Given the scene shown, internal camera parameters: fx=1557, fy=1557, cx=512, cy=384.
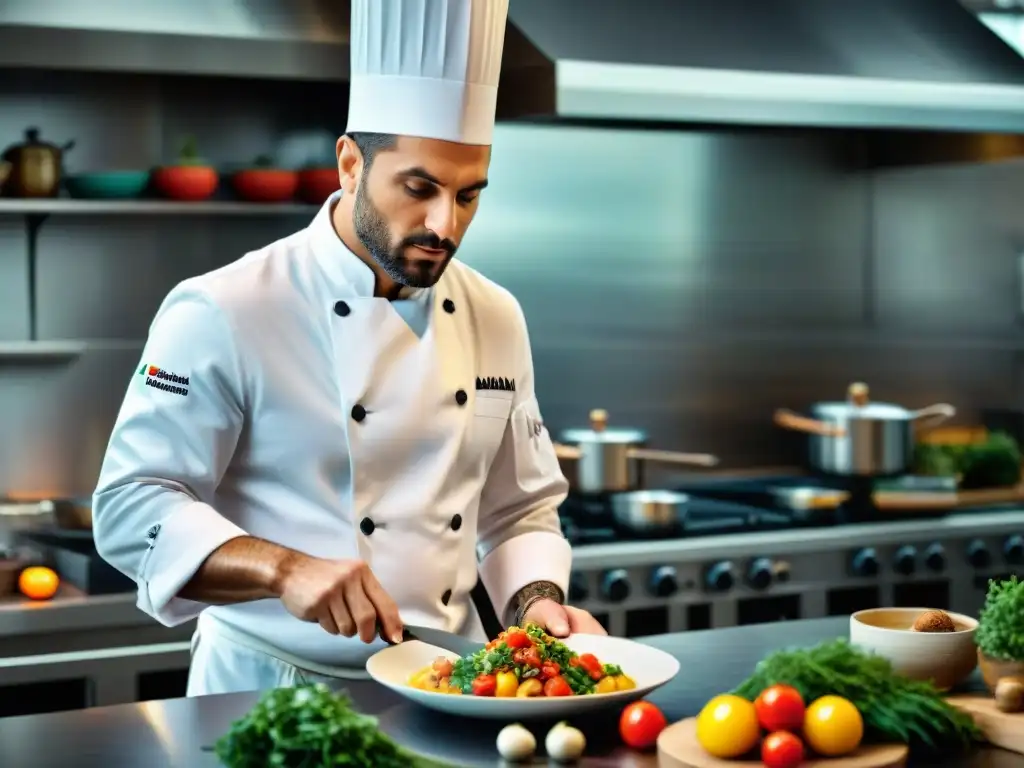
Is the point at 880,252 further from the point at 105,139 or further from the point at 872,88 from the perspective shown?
the point at 105,139

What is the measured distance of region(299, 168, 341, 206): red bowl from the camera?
12.8ft

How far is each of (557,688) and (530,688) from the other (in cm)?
3

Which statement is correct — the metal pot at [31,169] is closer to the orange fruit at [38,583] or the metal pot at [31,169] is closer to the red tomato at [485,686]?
the orange fruit at [38,583]

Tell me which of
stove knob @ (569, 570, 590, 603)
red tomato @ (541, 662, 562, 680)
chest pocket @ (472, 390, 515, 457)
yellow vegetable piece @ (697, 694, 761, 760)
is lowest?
stove knob @ (569, 570, 590, 603)

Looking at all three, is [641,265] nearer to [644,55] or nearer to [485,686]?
[644,55]

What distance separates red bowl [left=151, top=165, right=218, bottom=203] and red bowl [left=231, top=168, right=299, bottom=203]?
0.30 feet

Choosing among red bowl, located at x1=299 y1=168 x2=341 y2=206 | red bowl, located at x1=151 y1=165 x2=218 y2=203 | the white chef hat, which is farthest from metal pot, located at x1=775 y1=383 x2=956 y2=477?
the white chef hat

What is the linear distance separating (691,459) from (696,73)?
105 cm

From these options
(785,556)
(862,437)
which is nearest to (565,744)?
(785,556)

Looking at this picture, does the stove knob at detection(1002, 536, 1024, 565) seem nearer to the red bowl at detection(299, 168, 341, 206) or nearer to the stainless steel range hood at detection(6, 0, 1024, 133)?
the stainless steel range hood at detection(6, 0, 1024, 133)

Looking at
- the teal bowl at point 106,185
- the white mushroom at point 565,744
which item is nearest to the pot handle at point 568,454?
the teal bowl at point 106,185

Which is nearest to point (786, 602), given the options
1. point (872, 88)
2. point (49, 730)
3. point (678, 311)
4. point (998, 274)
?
point (678, 311)

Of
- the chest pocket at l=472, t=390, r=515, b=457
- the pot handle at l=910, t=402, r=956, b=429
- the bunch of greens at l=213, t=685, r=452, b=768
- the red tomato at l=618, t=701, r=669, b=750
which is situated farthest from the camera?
the pot handle at l=910, t=402, r=956, b=429

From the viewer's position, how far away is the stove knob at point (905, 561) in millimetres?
3973
